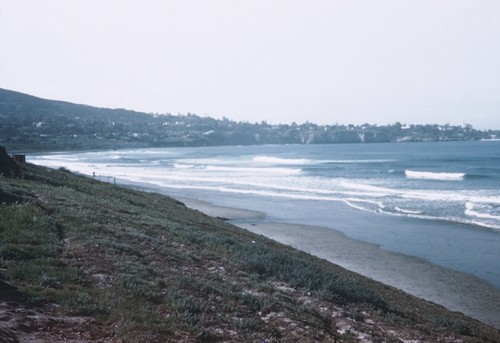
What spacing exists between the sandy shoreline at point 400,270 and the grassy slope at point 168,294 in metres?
2.25

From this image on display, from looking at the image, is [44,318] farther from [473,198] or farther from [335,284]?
[473,198]

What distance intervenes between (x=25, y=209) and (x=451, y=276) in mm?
11947

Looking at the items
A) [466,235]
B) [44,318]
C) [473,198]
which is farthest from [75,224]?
[473,198]

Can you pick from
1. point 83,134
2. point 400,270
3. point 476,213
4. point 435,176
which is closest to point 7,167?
point 400,270

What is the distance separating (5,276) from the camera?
7.16 meters

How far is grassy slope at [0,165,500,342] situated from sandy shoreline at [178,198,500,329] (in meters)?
2.25

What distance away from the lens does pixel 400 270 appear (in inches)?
624

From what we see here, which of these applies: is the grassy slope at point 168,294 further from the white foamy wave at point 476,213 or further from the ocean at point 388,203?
the white foamy wave at point 476,213

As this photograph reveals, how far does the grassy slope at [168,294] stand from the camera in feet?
21.0

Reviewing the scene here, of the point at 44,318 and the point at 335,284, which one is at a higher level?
the point at 44,318

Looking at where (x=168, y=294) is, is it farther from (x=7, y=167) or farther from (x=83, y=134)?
(x=83, y=134)

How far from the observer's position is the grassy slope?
639 cm

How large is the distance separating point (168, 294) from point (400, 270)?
1033 centimetres

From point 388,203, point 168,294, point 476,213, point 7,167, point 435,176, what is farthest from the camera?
point 435,176
